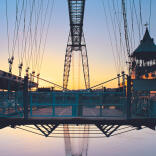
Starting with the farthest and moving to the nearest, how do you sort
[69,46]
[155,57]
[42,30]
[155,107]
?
1. [69,46]
2. [42,30]
3. [155,57]
4. [155,107]

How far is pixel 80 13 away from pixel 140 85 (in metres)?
36.0

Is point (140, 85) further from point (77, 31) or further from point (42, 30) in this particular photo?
point (77, 31)

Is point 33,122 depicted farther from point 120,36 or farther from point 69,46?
point 69,46

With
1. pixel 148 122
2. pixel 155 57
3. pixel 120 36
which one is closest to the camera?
pixel 148 122

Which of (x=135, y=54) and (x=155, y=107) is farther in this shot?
(x=135, y=54)

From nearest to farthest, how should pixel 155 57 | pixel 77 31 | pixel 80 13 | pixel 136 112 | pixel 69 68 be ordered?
pixel 136 112
pixel 155 57
pixel 80 13
pixel 77 31
pixel 69 68

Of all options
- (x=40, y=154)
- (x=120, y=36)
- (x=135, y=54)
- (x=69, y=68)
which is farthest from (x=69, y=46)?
(x=135, y=54)

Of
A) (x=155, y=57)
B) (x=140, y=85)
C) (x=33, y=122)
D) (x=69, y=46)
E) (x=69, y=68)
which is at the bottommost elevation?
(x=33, y=122)

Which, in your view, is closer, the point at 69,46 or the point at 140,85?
the point at 140,85

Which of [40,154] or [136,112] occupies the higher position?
[136,112]

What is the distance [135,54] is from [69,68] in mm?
54688

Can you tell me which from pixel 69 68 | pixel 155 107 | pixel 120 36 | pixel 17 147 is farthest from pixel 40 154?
pixel 155 107

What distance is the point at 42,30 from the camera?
38.8m

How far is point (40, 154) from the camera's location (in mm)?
55094
